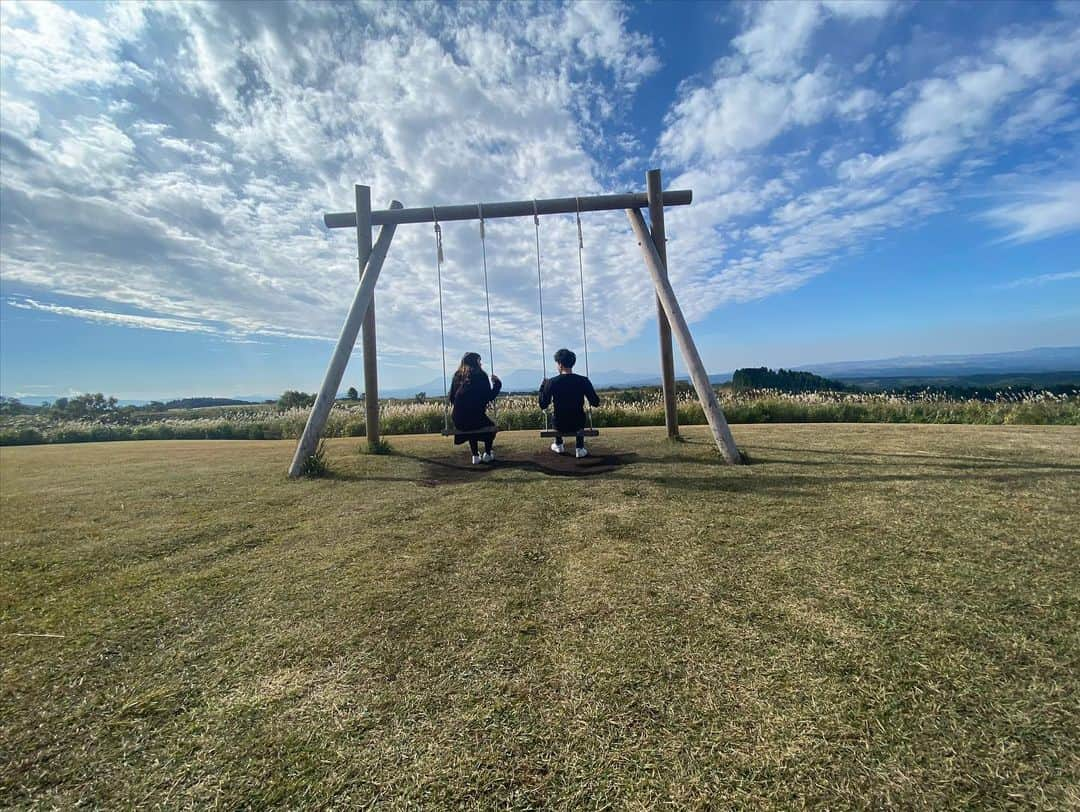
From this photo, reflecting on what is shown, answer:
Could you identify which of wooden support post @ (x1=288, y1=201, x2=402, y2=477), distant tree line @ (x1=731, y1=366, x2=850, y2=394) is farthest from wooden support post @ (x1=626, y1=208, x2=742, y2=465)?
distant tree line @ (x1=731, y1=366, x2=850, y2=394)

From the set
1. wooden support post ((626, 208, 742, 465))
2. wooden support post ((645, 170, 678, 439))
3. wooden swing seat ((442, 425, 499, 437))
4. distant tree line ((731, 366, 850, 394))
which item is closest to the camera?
wooden support post ((626, 208, 742, 465))

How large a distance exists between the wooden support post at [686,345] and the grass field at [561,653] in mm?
1363

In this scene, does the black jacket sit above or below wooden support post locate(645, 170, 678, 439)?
below

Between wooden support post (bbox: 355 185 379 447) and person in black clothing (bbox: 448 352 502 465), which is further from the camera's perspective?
wooden support post (bbox: 355 185 379 447)

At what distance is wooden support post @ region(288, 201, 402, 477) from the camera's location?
18.5 ft

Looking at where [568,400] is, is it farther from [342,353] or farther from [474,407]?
[342,353]

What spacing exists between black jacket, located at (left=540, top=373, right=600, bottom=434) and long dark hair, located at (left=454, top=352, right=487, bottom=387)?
934 mm

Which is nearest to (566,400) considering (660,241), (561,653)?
(660,241)

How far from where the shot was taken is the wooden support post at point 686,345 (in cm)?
536

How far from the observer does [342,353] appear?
6.02 metres

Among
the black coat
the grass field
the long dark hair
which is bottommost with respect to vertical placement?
the grass field

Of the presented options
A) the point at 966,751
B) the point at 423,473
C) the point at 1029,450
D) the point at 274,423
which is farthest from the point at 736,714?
the point at 274,423

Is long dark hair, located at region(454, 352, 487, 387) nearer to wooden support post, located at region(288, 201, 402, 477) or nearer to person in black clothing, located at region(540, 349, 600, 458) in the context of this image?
person in black clothing, located at region(540, 349, 600, 458)

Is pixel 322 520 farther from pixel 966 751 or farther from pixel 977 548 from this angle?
pixel 977 548
